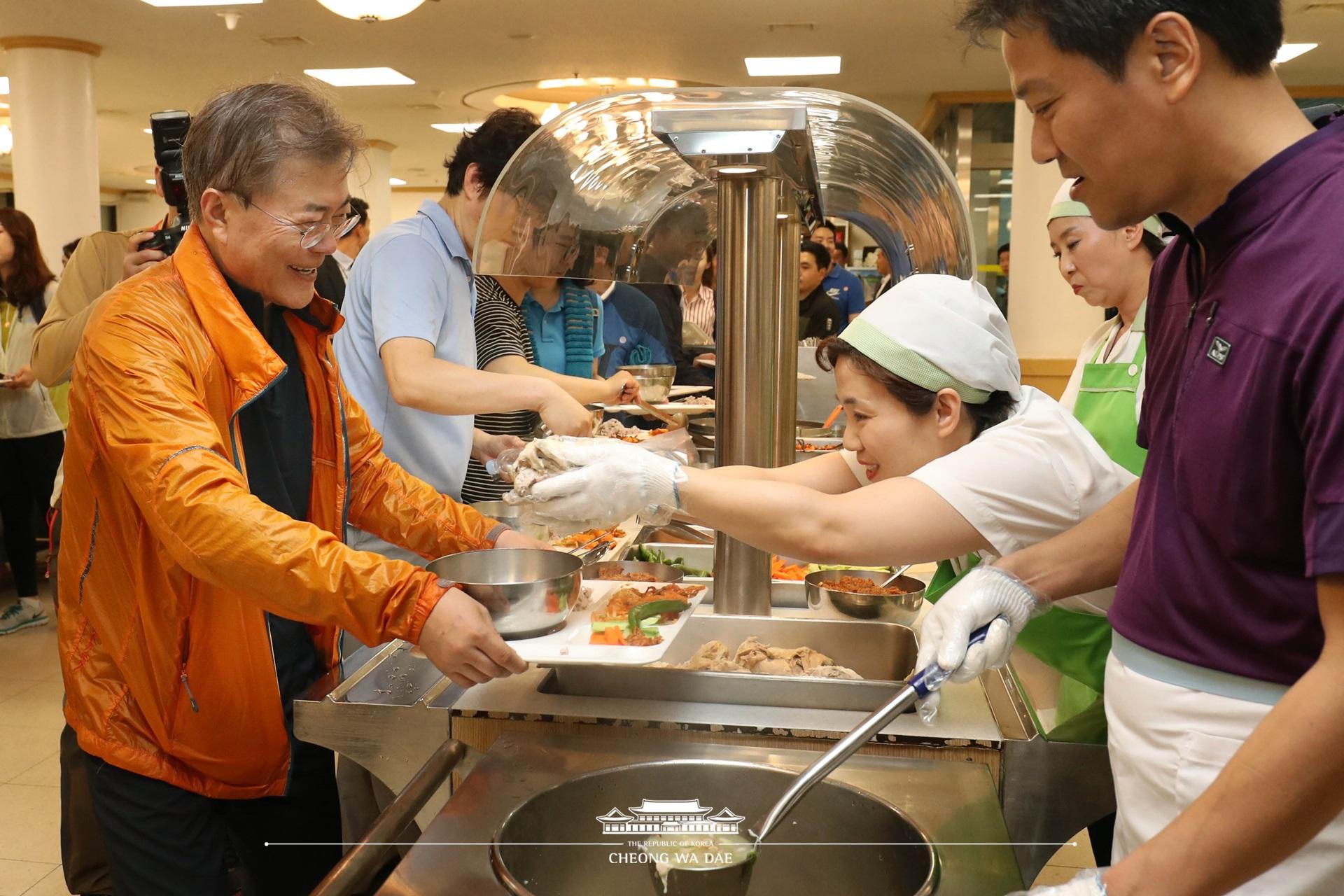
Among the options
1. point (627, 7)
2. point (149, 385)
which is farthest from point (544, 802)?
point (627, 7)

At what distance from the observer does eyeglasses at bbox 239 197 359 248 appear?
5.08ft

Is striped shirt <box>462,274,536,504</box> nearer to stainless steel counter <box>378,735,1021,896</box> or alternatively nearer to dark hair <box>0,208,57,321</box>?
stainless steel counter <box>378,735,1021,896</box>

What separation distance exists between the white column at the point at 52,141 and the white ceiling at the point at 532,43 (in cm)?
23

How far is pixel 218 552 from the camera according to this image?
1.35m

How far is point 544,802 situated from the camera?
1.18 metres

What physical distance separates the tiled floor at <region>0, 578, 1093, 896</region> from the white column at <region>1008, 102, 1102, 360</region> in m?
4.22

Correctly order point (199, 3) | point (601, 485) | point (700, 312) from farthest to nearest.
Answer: point (199, 3) < point (700, 312) < point (601, 485)

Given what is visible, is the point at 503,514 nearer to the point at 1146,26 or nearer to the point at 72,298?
the point at 72,298

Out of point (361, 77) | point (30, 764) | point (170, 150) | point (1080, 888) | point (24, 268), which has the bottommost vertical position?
point (30, 764)

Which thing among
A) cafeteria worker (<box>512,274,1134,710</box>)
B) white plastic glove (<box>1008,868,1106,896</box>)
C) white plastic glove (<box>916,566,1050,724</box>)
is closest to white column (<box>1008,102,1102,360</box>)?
cafeteria worker (<box>512,274,1134,710</box>)

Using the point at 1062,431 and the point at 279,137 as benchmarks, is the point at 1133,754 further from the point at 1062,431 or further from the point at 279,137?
the point at 279,137

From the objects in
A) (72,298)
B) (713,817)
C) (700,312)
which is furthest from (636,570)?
(700,312)

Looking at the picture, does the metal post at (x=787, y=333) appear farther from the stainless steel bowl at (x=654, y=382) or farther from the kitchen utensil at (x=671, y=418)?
the stainless steel bowl at (x=654, y=382)

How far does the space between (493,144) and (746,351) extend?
95cm
